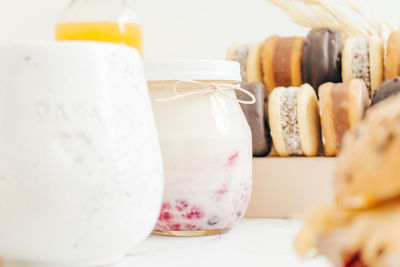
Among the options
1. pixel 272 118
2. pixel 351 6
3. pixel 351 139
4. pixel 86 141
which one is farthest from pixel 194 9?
pixel 351 139

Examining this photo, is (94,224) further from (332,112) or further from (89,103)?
(332,112)

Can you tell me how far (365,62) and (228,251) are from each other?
1.19 feet

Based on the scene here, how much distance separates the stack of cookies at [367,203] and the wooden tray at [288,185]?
0.43 metres

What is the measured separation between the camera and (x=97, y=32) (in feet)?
2.92

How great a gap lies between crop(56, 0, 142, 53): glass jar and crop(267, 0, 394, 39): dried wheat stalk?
0.29m

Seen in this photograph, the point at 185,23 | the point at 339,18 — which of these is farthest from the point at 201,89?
the point at 185,23

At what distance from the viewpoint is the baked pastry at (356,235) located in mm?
290

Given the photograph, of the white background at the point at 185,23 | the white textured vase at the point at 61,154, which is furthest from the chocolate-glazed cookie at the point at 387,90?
the white background at the point at 185,23

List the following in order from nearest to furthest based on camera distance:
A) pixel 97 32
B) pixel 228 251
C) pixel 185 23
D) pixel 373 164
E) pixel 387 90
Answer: pixel 373 164 < pixel 228 251 < pixel 387 90 < pixel 97 32 < pixel 185 23

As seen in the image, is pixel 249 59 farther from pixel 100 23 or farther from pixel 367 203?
pixel 367 203

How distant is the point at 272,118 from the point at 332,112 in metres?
0.07

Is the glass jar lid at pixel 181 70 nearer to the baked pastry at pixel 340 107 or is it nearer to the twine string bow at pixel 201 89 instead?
the twine string bow at pixel 201 89

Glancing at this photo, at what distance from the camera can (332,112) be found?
2.32 feet

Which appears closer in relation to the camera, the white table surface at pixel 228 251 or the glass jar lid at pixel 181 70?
the white table surface at pixel 228 251
